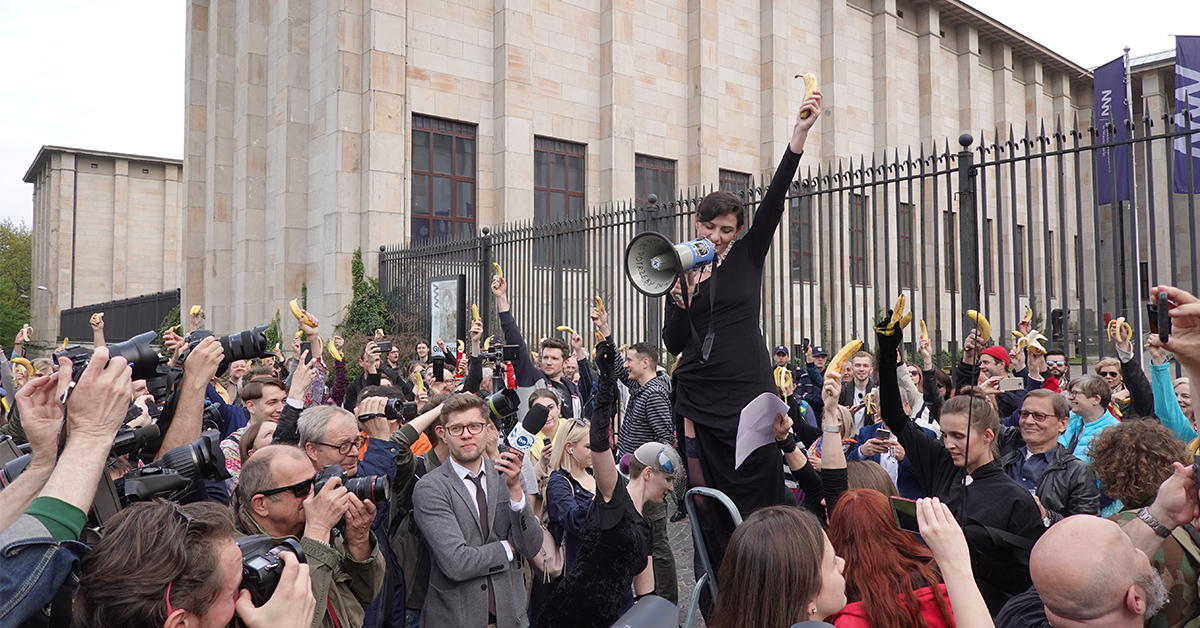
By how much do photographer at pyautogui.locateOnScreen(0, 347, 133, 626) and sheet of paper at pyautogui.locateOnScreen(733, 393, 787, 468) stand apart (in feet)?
6.76

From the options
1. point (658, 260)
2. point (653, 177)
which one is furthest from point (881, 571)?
point (653, 177)

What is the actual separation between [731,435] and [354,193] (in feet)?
52.7

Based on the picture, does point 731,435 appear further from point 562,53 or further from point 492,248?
point 562,53

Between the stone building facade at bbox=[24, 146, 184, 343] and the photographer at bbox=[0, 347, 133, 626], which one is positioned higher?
the stone building facade at bbox=[24, 146, 184, 343]

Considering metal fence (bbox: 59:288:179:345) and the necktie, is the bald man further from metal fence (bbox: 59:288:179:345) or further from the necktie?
metal fence (bbox: 59:288:179:345)

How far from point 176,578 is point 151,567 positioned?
0.21 feet

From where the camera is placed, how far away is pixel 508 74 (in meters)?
18.8

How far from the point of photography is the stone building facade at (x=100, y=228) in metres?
43.0

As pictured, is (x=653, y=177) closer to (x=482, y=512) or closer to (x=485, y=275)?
(x=485, y=275)

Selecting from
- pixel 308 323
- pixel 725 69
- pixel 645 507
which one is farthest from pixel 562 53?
pixel 645 507

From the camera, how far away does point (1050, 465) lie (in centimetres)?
439

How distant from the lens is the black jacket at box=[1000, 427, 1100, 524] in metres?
4.11

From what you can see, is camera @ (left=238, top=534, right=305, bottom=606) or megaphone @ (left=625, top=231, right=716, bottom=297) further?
megaphone @ (left=625, top=231, right=716, bottom=297)

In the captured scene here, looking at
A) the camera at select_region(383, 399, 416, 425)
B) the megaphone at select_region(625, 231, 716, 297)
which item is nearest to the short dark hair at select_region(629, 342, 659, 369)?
the camera at select_region(383, 399, 416, 425)
